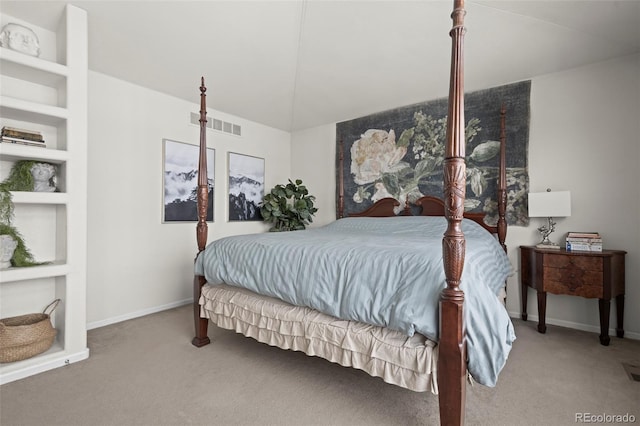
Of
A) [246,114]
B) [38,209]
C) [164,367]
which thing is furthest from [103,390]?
[246,114]

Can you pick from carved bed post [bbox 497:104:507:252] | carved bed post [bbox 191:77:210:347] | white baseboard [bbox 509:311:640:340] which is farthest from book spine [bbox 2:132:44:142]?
white baseboard [bbox 509:311:640:340]

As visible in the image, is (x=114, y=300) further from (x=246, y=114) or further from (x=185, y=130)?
(x=246, y=114)

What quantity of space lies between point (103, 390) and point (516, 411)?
7.78 ft

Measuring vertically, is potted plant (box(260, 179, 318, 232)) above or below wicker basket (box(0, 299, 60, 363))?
above

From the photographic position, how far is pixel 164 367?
221 cm

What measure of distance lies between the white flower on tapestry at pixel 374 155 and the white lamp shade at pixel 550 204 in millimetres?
1487

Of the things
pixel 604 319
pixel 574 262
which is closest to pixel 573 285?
pixel 574 262

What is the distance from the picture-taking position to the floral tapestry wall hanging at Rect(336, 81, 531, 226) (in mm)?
3297

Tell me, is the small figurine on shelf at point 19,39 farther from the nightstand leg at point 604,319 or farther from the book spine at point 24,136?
the nightstand leg at point 604,319

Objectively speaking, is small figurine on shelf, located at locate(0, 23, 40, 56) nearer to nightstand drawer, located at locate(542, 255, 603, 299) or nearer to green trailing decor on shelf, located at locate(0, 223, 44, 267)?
green trailing decor on shelf, located at locate(0, 223, 44, 267)

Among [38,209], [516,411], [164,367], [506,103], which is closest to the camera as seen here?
[516,411]

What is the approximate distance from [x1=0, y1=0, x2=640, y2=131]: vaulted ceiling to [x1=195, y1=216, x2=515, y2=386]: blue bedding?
200 cm

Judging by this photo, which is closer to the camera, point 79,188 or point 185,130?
point 79,188

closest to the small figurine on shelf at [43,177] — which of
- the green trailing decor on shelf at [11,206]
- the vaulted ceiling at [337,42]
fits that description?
the green trailing decor on shelf at [11,206]
